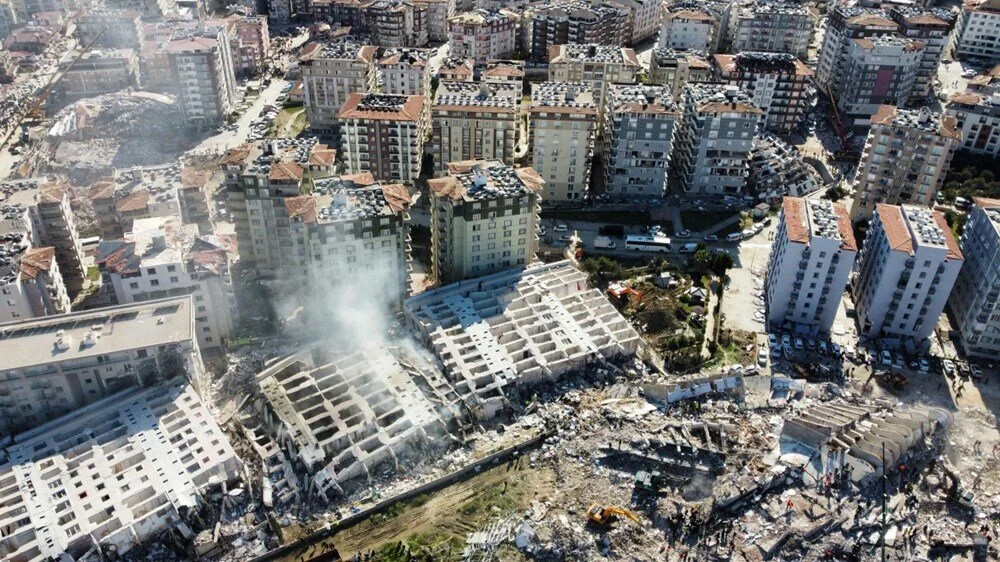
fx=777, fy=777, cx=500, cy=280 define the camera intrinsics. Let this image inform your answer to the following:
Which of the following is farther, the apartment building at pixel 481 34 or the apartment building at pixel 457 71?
the apartment building at pixel 481 34

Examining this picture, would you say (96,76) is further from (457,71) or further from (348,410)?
(348,410)

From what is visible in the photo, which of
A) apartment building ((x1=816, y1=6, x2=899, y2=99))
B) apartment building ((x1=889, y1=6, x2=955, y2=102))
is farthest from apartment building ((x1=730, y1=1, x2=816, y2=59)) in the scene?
apartment building ((x1=889, y1=6, x2=955, y2=102))

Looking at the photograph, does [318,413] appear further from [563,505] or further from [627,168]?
[627,168]

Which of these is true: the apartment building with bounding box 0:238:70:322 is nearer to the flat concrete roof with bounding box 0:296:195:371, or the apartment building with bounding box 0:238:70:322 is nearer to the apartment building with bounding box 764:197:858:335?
the flat concrete roof with bounding box 0:296:195:371

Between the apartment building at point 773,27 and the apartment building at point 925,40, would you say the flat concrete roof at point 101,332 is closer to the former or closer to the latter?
the apartment building at point 773,27

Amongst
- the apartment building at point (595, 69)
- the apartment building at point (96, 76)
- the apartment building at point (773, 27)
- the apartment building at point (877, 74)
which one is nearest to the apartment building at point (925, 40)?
the apartment building at point (877, 74)

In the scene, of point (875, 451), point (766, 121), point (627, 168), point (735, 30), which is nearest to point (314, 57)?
point (627, 168)

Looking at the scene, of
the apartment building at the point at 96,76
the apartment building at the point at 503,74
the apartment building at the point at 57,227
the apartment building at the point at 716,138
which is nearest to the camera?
the apartment building at the point at 57,227
